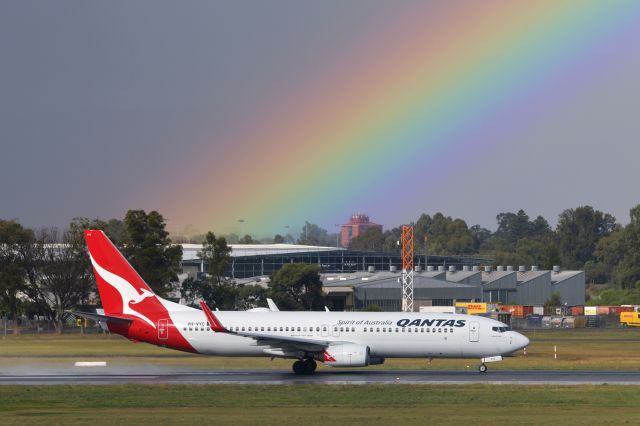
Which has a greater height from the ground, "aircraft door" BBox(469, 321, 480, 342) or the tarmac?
"aircraft door" BBox(469, 321, 480, 342)

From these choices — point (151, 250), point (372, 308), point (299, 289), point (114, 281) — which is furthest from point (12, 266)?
point (114, 281)

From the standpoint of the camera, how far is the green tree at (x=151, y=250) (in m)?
118

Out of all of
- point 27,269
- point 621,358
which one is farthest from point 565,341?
point 27,269

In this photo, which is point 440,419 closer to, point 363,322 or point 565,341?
point 363,322

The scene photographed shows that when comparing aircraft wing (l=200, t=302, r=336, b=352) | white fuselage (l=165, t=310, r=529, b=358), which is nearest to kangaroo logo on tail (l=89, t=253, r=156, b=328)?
white fuselage (l=165, t=310, r=529, b=358)

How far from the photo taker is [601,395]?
43688 mm

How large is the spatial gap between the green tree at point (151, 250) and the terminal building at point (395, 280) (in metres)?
20.6

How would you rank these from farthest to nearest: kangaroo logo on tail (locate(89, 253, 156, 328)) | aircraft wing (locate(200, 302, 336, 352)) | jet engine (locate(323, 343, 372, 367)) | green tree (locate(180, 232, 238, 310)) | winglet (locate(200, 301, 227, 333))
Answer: green tree (locate(180, 232, 238, 310))
kangaroo logo on tail (locate(89, 253, 156, 328))
jet engine (locate(323, 343, 372, 367))
aircraft wing (locate(200, 302, 336, 352))
winglet (locate(200, 301, 227, 333))

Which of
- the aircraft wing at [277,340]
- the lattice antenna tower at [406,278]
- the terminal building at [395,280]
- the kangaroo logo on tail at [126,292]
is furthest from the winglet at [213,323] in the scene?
the terminal building at [395,280]

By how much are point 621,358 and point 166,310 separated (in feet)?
98.6

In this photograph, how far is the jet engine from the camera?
174 ft

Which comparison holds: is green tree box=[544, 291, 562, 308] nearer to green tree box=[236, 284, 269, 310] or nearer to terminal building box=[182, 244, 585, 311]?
terminal building box=[182, 244, 585, 311]

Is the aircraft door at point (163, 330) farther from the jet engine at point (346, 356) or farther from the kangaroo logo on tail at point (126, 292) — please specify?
the jet engine at point (346, 356)

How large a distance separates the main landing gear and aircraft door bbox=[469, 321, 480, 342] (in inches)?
317
